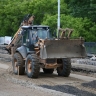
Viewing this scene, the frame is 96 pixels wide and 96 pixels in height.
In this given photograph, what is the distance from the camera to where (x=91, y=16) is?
44562mm

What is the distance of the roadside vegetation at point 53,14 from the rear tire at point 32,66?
69.8ft

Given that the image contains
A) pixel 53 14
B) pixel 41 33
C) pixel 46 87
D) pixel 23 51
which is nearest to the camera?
pixel 46 87

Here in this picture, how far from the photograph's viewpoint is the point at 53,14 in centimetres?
5188

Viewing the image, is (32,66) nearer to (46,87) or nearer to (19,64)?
(19,64)

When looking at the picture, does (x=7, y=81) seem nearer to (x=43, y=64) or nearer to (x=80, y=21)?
(x=43, y=64)

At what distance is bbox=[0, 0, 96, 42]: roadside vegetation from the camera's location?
41094mm

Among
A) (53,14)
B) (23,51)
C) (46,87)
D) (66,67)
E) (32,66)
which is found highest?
(53,14)

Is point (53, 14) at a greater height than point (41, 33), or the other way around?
point (53, 14)

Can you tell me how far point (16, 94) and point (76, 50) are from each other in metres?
5.84

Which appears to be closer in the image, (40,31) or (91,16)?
(40,31)

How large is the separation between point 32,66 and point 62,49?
1728mm

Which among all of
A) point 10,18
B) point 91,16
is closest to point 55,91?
point 91,16

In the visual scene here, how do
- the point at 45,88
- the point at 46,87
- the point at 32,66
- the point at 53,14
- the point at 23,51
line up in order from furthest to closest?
the point at 53,14 → the point at 23,51 → the point at 32,66 → the point at 46,87 → the point at 45,88

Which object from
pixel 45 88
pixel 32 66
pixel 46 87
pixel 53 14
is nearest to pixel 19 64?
pixel 32 66
